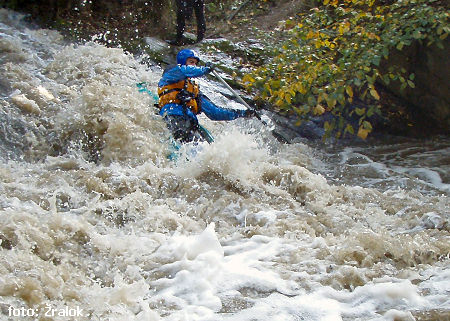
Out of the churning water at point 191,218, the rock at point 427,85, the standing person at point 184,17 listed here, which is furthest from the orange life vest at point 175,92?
the rock at point 427,85

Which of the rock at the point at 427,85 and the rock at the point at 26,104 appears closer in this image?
the rock at the point at 26,104

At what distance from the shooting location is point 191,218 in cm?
454

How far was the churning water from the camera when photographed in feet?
10.3

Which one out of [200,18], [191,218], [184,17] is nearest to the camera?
[191,218]

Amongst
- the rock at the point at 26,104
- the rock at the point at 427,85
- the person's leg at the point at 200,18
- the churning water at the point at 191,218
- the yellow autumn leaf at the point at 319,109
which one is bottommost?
the churning water at the point at 191,218

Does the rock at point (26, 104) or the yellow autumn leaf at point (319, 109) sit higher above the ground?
the yellow autumn leaf at point (319, 109)

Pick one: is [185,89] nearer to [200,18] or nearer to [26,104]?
[26,104]

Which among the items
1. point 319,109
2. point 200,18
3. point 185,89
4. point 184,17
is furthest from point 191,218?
point 200,18

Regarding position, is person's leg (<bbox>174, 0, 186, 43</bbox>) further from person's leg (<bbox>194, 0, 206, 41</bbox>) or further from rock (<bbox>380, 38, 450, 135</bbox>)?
rock (<bbox>380, 38, 450, 135</bbox>)

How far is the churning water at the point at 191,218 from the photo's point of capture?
3133 millimetres

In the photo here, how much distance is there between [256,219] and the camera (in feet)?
14.8

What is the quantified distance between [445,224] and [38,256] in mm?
3537

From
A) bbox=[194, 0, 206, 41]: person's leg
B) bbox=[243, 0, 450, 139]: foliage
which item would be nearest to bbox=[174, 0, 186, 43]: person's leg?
bbox=[194, 0, 206, 41]: person's leg

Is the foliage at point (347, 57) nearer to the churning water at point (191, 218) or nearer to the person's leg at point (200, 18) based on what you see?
the churning water at point (191, 218)
